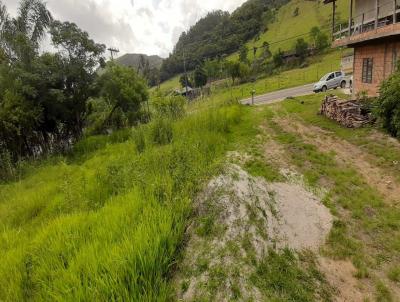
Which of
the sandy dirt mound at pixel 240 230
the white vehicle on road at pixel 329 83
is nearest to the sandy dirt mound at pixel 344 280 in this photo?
the sandy dirt mound at pixel 240 230

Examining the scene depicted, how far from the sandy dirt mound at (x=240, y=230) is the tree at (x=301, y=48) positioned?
156 ft

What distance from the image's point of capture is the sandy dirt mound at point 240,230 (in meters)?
3.08

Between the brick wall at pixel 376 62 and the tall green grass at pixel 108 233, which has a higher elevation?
the brick wall at pixel 376 62

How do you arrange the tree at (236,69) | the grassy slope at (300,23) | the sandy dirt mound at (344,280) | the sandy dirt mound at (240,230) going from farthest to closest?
the grassy slope at (300,23) < the tree at (236,69) < the sandy dirt mound at (344,280) < the sandy dirt mound at (240,230)

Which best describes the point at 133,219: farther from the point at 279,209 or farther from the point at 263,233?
the point at 279,209

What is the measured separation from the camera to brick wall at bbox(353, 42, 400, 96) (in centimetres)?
1215

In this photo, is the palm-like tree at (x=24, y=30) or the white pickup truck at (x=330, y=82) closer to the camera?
the palm-like tree at (x=24, y=30)

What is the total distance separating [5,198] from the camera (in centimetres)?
728

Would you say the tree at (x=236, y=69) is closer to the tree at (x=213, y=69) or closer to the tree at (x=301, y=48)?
the tree at (x=213, y=69)

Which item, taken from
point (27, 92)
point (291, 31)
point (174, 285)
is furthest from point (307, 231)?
point (291, 31)

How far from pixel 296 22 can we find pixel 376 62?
6789 centimetres

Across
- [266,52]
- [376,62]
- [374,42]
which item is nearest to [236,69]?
[266,52]

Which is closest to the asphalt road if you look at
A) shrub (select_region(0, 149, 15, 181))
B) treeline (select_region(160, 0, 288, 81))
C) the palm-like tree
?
the palm-like tree

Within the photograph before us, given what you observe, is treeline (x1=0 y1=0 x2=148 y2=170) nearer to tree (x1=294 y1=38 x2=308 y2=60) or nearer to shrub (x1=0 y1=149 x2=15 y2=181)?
shrub (x1=0 y1=149 x2=15 y2=181)
